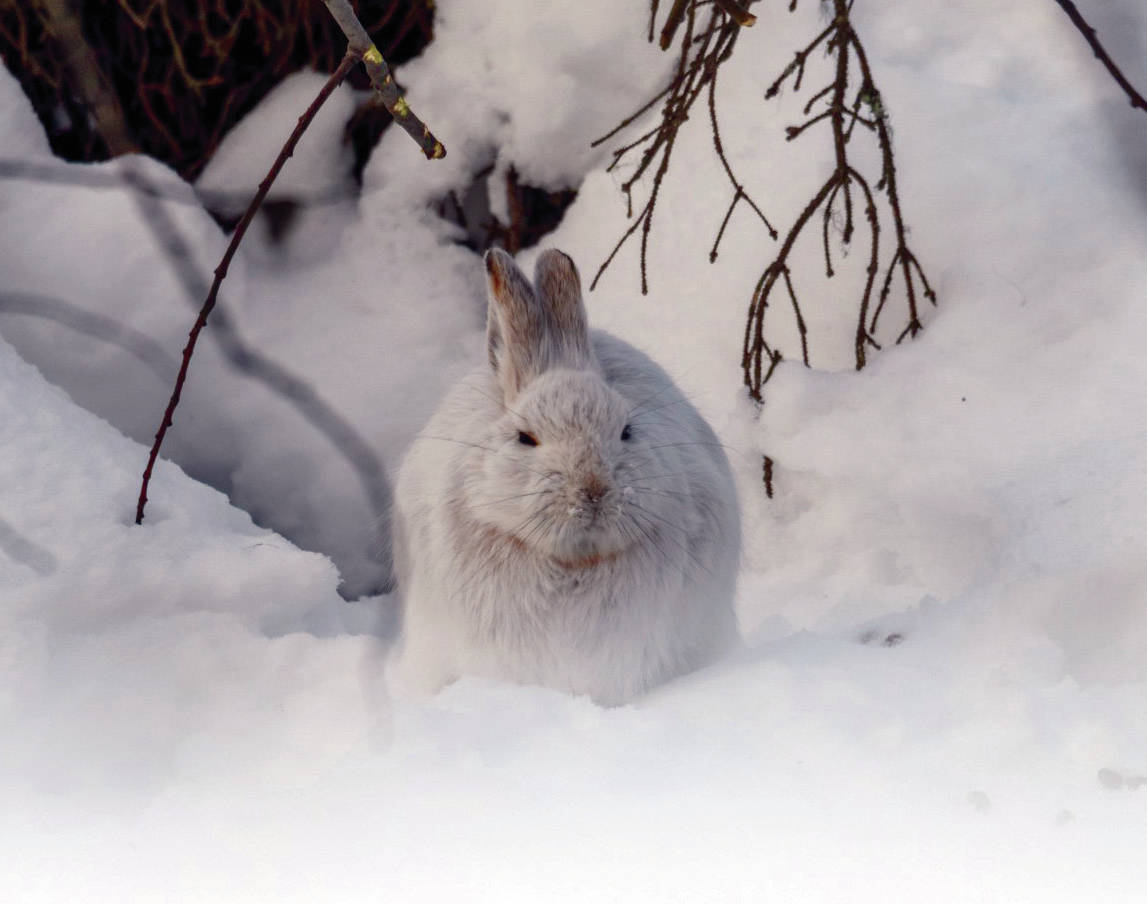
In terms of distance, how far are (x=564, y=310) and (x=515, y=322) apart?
9 cm

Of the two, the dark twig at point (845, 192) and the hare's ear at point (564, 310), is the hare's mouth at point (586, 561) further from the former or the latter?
the dark twig at point (845, 192)

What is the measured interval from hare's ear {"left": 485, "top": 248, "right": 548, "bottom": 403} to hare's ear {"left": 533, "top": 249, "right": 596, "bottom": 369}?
21mm

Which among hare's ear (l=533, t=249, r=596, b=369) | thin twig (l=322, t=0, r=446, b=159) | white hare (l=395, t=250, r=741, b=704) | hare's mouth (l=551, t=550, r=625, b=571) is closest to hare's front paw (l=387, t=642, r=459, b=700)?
white hare (l=395, t=250, r=741, b=704)

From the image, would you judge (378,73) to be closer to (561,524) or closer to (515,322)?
(515,322)

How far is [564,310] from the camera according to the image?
1.93m

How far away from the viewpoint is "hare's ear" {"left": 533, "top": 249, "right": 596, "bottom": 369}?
6.35ft

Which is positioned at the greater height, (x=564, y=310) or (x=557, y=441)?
(x=564, y=310)

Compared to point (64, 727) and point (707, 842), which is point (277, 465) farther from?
point (707, 842)

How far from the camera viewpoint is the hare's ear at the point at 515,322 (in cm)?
190

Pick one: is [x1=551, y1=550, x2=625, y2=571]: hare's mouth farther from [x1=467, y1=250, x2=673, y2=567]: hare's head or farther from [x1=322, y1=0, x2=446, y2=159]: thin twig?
[x1=322, y1=0, x2=446, y2=159]: thin twig

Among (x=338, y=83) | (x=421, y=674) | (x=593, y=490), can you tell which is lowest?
(x=421, y=674)

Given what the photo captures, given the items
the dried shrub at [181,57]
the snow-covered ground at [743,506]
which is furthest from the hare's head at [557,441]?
the dried shrub at [181,57]

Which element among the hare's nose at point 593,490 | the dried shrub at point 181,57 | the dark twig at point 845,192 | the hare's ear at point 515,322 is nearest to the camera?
the hare's nose at point 593,490

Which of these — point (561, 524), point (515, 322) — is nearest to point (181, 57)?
point (515, 322)
